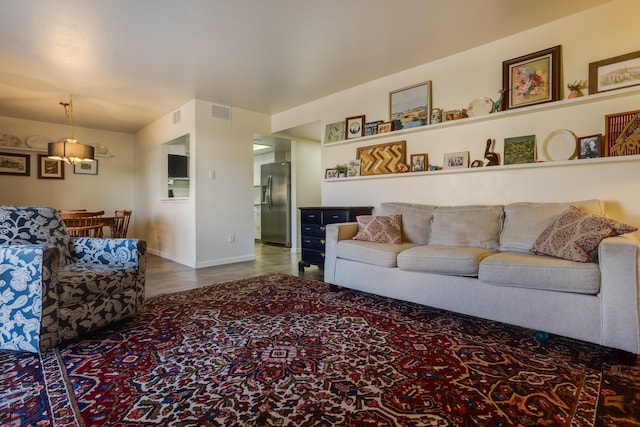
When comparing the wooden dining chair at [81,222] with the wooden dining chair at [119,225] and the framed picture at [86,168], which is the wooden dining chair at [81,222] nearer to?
the wooden dining chair at [119,225]

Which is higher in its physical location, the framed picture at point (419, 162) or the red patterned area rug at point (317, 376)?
the framed picture at point (419, 162)

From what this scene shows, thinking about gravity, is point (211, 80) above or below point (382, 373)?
above

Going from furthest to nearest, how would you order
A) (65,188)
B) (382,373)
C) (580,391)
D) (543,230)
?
(65,188) < (543,230) < (382,373) < (580,391)

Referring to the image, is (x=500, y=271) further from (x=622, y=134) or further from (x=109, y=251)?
(x=109, y=251)

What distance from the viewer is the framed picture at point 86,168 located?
5941 millimetres

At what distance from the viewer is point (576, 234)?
6.46 feet

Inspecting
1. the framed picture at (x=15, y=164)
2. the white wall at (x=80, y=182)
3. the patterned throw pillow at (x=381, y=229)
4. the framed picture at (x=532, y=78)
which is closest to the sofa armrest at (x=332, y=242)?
the patterned throw pillow at (x=381, y=229)

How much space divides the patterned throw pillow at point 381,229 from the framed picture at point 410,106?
113cm

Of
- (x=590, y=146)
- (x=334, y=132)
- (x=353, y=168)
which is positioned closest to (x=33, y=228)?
(x=353, y=168)

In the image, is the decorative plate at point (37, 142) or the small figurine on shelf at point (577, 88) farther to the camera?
the decorative plate at point (37, 142)

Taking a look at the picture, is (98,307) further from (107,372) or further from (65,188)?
(65,188)

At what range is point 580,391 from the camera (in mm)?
1433

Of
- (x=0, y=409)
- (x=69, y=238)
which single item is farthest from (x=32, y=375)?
(x=69, y=238)

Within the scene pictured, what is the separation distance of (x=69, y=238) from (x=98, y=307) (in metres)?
0.86
